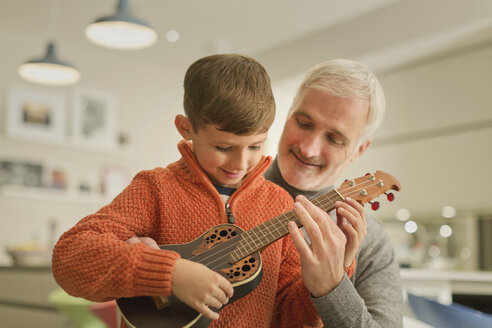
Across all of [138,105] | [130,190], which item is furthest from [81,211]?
[130,190]

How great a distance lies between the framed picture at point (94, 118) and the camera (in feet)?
16.5

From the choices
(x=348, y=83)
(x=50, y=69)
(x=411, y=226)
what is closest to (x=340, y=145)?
(x=348, y=83)

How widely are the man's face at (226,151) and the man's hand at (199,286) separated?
18cm

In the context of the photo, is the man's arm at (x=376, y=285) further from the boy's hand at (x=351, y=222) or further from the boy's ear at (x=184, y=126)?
the boy's ear at (x=184, y=126)

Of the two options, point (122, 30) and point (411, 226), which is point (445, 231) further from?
point (122, 30)

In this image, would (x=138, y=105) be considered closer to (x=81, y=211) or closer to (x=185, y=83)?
(x=81, y=211)

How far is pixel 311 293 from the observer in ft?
2.86

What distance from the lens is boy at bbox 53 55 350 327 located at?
0.74 meters

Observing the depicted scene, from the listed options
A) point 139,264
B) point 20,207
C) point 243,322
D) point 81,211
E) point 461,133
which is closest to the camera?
point 139,264

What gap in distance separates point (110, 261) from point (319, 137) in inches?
25.2

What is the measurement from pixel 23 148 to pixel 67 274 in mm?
4335

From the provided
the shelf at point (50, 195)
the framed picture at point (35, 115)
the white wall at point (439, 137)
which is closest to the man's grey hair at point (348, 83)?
the white wall at point (439, 137)

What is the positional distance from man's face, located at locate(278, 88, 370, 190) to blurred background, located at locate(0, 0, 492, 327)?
2.43 m

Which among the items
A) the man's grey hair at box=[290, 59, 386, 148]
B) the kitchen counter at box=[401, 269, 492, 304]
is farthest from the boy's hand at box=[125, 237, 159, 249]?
the kitchen counter at box=[401, 269, 492, 304]
